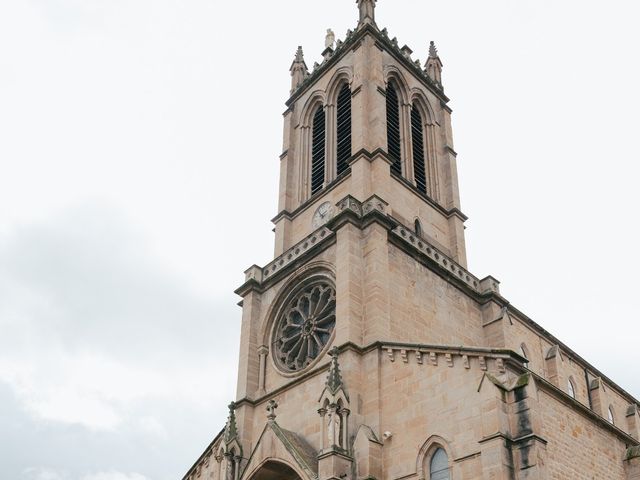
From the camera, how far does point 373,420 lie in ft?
77.2

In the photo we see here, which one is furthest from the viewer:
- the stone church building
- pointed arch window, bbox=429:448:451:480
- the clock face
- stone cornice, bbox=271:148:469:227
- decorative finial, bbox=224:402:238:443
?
the clock face

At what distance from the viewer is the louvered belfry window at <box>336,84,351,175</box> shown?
34709mm

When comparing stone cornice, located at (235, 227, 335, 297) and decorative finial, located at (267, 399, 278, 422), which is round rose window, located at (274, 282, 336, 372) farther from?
decorative finial, located at (267, 399, 278, 422)

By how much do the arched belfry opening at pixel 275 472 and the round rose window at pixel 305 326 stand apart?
429cm

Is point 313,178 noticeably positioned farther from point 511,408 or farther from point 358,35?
point 511,408

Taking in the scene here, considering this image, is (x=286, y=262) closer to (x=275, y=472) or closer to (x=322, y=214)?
(x=322, y=214)

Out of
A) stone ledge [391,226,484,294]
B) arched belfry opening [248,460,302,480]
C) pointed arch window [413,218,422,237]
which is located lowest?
arched belfry opening [248,460,302,480]

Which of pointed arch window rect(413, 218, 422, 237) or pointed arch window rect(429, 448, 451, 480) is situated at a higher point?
pointed arch window rect(413, 218, 422, 237)

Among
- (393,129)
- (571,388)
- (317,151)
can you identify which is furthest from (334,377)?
(317,151)

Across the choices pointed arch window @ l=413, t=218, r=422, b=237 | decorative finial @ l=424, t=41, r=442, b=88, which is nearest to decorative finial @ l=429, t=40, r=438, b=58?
decorative finial @ l=424, t=41, r=442, b=88

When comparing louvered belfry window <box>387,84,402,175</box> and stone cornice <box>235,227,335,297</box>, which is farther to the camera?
louvered belfry window <box>387,84,402,175</box>

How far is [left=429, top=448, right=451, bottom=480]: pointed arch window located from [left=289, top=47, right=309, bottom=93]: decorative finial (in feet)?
80.2

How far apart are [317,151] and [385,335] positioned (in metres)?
14.0

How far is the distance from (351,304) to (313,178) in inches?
444
